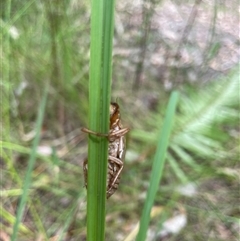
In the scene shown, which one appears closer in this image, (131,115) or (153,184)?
(153,184)

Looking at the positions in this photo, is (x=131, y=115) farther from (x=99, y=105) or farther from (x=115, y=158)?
(x=99, y=105)

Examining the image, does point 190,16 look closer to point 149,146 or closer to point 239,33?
point 239,33

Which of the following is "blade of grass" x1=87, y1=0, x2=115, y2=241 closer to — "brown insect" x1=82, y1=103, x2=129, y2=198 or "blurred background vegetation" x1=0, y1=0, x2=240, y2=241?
"brown insect" x1=82, y1=103, x2=129, y2=198

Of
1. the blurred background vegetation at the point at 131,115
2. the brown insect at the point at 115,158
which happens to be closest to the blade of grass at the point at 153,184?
the brown insect at the point at 115,158

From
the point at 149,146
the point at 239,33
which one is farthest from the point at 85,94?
the point at 239,33

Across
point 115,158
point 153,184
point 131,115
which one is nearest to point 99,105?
point 153,184

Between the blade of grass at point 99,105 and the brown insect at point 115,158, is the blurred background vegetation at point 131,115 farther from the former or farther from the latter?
the blade of grass at point 99,105
